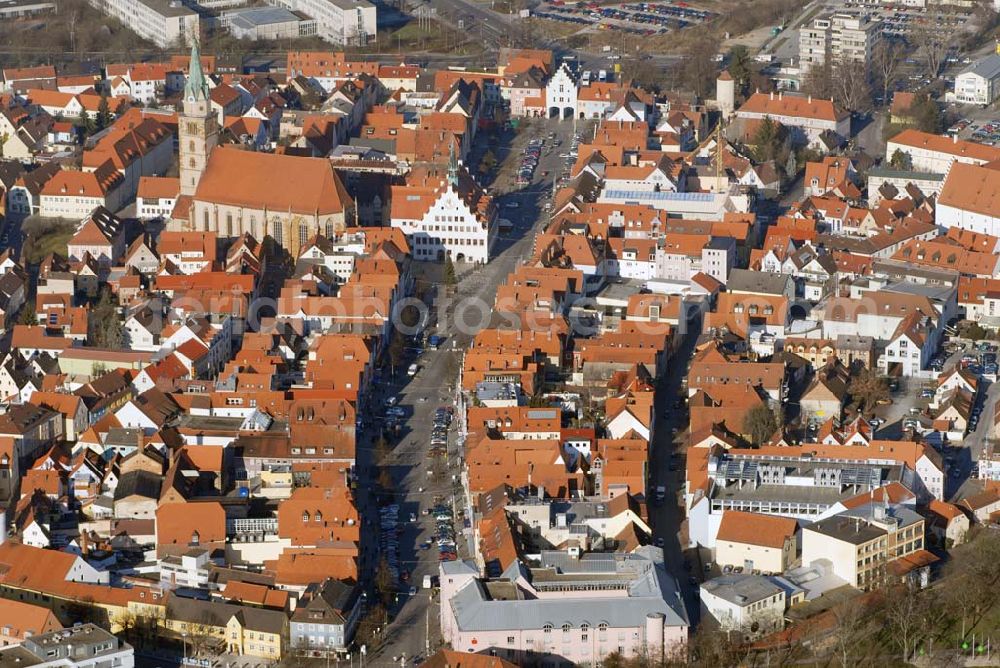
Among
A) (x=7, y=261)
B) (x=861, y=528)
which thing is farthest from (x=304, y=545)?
(x=7, y=261)

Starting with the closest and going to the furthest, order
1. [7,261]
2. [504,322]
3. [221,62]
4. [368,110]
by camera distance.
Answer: [504,322]
[7,261]
[368,110]
[221,62]

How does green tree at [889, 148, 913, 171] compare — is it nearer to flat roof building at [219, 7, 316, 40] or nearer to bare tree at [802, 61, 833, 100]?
bare tree at [802, 61, 833, 100]

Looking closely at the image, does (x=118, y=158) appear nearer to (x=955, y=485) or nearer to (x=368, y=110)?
(x=368, y=110)

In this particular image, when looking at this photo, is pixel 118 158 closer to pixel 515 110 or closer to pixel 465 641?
pixel 515 110

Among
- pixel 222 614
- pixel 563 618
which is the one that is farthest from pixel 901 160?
pixel 222 614

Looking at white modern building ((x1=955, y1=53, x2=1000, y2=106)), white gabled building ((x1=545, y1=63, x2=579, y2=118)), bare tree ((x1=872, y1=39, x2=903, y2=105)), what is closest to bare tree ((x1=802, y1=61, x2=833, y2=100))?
bare tree ((x1=872, y1=39, x2=903, y2=105))

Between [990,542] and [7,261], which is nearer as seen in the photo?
[990,542]

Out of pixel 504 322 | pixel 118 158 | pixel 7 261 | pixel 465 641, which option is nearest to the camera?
pixel 465 641
